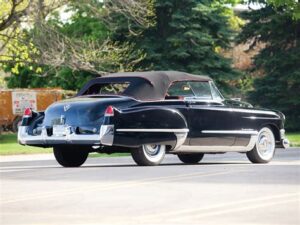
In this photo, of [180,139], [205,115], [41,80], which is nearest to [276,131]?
[205,115]

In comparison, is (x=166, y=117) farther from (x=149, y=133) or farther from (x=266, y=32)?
(x=266, y=32)

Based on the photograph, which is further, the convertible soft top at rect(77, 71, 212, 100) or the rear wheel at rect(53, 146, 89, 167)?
the rear wheel at rect(53, 146, 89, 167)

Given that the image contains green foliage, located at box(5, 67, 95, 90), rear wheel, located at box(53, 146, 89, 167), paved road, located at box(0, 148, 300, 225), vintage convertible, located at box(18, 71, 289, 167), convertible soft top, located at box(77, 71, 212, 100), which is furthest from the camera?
green foliage, located at box(5, 67, 95, 90)

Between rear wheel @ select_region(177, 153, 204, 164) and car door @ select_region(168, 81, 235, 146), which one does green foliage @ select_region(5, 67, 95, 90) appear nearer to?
rear wheel @ select_region(177, 153, 204, 164)

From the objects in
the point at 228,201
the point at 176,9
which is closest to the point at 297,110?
the point at 176,9

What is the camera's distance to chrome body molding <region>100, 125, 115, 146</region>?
51.8 ft

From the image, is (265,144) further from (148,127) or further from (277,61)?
(277,61)

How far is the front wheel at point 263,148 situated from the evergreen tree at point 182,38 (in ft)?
88.0

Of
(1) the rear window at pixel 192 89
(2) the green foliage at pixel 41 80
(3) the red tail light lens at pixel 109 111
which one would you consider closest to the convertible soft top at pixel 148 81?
(1) the rear window at pixel 192 89

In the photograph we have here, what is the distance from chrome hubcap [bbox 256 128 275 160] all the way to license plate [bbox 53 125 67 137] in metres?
3.92

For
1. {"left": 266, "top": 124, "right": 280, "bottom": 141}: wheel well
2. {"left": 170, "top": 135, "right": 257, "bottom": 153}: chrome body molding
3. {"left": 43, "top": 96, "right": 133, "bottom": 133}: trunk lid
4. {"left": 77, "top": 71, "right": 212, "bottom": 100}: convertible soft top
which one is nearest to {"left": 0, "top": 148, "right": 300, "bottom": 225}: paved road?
{"left": 170, "top": 135, "right": 257, "bottom": 153}: chrome body molding

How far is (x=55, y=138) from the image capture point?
16547 mm

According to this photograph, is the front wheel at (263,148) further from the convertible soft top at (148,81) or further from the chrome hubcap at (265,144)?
the convertible soft top at (148,81)

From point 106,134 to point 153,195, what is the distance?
4327 mm
